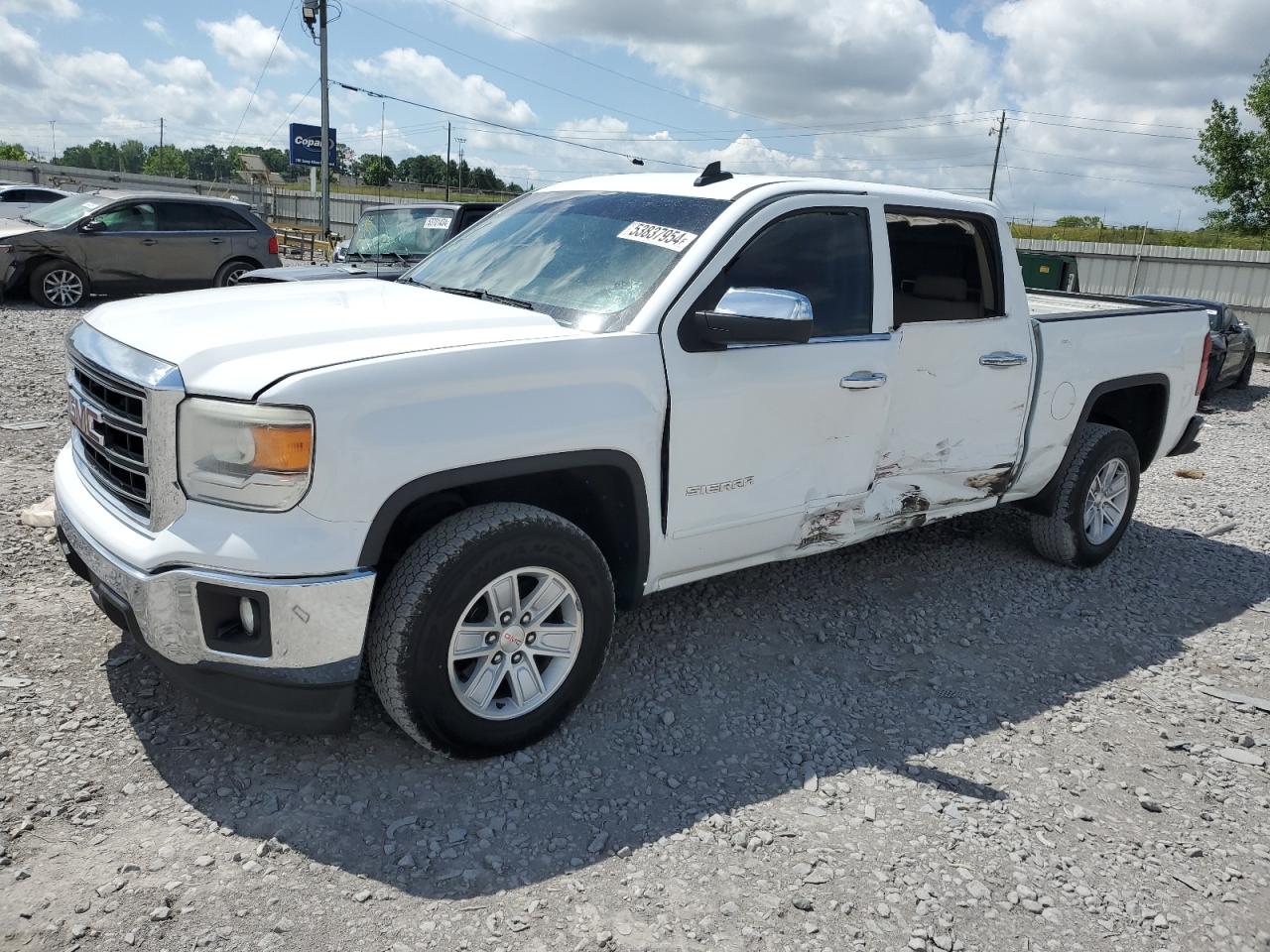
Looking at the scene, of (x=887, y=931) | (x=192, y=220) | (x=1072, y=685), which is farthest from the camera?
(x=192, y=220)

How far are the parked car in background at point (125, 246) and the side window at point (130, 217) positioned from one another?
1cm

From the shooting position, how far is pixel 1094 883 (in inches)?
117

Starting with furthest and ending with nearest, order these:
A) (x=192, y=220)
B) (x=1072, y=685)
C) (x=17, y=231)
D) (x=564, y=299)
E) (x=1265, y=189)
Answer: (x=1265, y=189)
(x=192, y=220)
(x=17, y=231)
(x=1072, y=685)
(x=564, y=299)

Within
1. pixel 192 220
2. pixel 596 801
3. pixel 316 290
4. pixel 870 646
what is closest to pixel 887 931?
pixel 596 801

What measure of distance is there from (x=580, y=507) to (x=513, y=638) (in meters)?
0.60

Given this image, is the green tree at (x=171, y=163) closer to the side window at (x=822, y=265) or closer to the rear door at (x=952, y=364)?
the rear door at (x=952, y=364)

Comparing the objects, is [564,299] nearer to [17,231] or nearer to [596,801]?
[596,801]

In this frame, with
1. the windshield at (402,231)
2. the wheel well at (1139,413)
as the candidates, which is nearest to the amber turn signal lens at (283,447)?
the wheel well at (1139,413)

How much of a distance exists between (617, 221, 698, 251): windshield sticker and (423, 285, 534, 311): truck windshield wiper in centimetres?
50

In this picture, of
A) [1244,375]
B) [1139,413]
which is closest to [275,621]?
[1139,413]

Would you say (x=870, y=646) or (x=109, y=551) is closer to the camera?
(x=109, y=551)

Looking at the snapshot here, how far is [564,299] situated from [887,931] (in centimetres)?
233

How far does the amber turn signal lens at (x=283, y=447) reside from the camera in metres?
2.71

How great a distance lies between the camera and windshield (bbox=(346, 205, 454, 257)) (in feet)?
37.8
